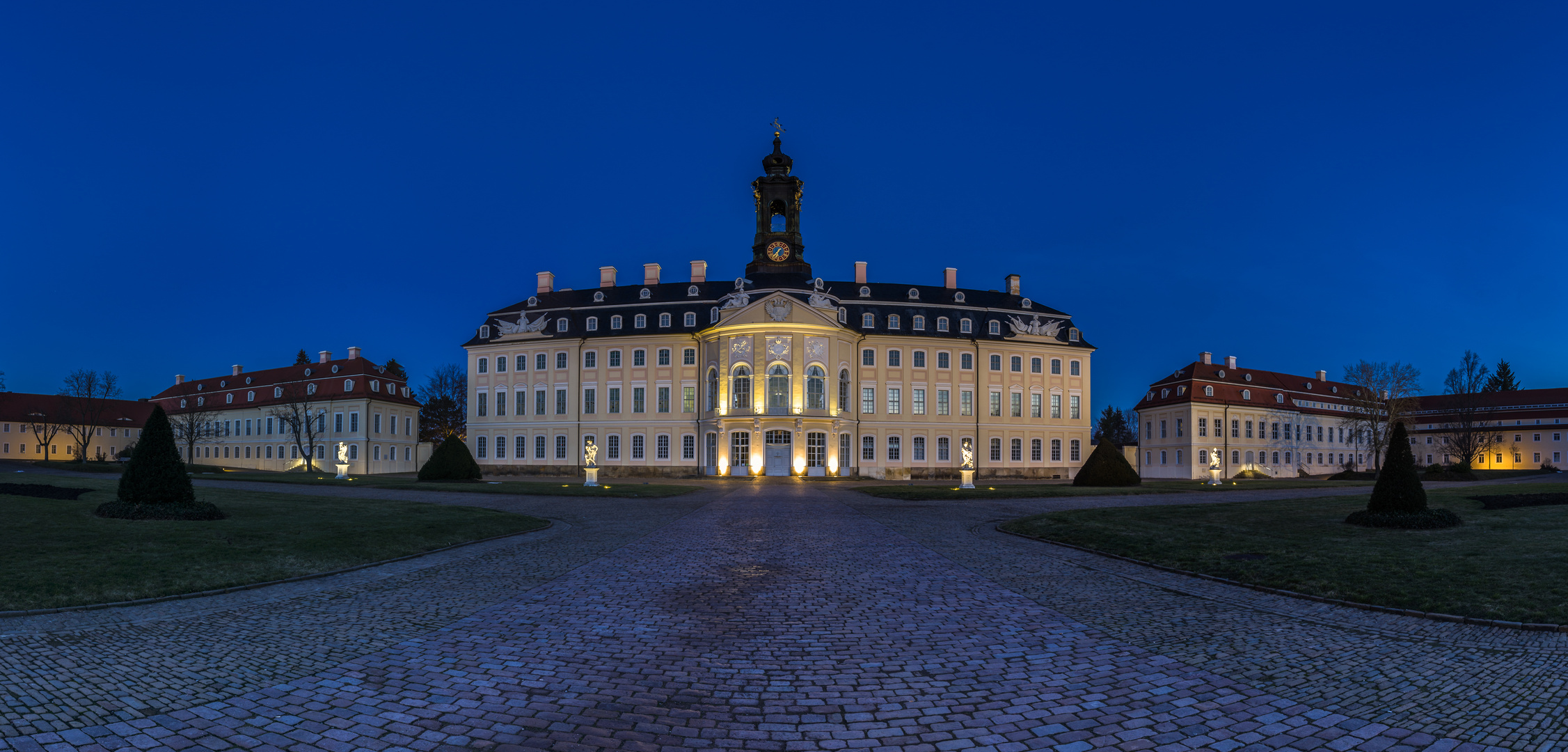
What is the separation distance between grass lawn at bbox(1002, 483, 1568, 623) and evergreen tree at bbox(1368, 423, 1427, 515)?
3.04 feet

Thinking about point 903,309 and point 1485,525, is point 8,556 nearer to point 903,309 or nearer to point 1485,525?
point 1485,525

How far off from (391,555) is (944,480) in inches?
1769

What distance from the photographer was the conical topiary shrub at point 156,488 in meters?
16.7

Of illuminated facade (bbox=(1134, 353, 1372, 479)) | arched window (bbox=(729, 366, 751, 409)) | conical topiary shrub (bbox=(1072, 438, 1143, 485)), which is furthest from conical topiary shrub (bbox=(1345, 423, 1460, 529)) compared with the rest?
illuminated facade (bbox=(1134, 353, 1372, 479))

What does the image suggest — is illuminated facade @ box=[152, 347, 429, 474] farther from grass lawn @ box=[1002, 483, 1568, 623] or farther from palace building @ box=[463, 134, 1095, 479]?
grass lawn @ box=[1002, 483, 1568, 623]

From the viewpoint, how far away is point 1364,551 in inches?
520

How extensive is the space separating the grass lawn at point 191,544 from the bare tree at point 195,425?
5718cm

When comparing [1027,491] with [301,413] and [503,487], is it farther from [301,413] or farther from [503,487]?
[301,413]

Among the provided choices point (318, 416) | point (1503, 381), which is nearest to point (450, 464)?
point (318, 416)

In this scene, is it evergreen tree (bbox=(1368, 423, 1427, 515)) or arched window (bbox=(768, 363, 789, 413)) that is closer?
evergreen tree (bbox=(1368, 423, 1427, 515))

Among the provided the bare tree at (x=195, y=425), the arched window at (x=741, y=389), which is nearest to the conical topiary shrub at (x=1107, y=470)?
the arched window at (x=741, y=389)

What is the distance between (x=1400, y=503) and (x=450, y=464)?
38496mm

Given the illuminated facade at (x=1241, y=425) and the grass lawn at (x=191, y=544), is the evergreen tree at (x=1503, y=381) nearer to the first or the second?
the illuminated facade at (x=1241, y=425)

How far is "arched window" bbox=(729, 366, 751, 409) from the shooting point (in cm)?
5119
